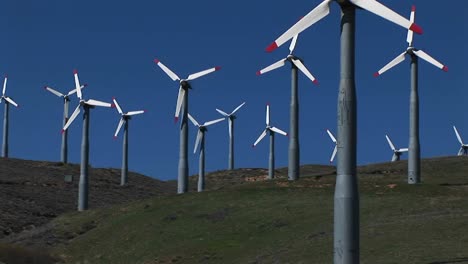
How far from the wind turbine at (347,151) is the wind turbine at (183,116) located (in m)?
70.9

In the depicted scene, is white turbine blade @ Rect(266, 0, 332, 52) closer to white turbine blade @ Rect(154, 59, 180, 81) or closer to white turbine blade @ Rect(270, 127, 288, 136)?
white turbine blade @ Rect(154, 59, 180, 81)

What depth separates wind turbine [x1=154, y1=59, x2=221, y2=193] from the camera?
119m

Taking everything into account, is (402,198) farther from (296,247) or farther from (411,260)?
(411,260)

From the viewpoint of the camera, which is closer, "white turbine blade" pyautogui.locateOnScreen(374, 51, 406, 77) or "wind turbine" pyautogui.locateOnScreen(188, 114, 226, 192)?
"white turbine blade" pyautogui.locateOnScreen(374, 51, 406, 77)

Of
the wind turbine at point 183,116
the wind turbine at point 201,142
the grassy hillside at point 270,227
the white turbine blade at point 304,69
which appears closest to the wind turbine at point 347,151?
the grassy hillside at point 270,227

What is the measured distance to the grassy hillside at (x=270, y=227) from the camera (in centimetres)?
6419

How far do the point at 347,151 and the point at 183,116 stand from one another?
3148 inches

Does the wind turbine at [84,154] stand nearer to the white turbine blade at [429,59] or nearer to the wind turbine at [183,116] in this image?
the wind turbine at [183,116]

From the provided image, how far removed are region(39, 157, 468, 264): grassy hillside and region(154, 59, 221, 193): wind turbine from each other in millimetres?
7970

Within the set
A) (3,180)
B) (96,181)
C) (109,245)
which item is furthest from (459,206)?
(96,181)

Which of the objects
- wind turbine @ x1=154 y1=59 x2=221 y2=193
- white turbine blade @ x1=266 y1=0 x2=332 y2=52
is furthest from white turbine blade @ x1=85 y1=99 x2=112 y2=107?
white turbine blade @ x1=266 y1=0 x2=332 y2=52

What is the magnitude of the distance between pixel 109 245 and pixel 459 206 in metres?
A: 37.8

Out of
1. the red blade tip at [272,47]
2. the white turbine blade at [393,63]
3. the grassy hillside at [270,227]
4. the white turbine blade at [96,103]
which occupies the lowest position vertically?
the grassy hillside at [270,227]

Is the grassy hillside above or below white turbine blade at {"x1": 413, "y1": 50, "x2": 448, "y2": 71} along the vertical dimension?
below
